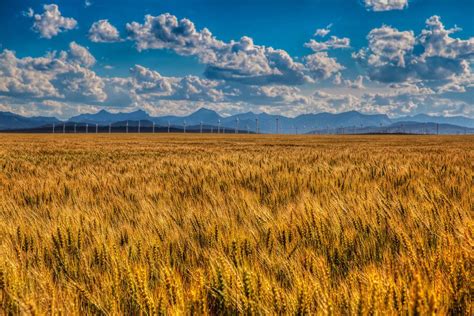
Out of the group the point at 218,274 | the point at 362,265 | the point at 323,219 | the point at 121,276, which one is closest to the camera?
the point at 218,274

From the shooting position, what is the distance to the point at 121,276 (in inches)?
80.6

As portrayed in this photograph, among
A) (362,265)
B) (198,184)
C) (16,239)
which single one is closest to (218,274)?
(362,265)

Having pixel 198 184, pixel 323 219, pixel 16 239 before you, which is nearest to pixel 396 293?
pixel 323 219

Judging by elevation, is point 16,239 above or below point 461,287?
below

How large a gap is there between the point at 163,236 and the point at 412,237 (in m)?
1.85

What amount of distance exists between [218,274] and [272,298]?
12.4 inches

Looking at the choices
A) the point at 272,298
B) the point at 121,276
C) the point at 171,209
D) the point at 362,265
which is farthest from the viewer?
the point at 171,209

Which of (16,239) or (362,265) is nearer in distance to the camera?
(362,265)

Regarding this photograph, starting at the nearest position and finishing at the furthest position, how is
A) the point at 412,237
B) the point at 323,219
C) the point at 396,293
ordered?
the point at 396,293, the point at 412,237, the point at 323,219

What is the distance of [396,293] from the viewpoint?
1.54 m

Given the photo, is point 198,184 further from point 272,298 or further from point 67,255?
point 272,298

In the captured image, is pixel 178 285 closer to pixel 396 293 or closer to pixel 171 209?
pixel 396 293

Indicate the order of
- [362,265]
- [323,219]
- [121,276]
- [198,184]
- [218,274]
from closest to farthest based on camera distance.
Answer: [218,274], [121,276], [362,265], [323,219], [198,184]

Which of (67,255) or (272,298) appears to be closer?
(272,298)
